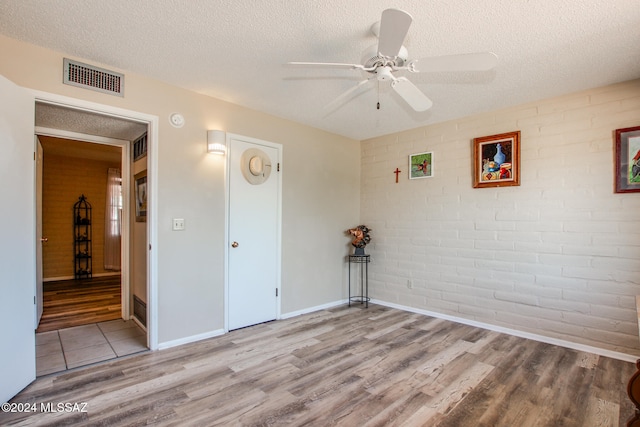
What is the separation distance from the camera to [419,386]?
2.29 metres

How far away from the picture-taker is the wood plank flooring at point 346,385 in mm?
1924

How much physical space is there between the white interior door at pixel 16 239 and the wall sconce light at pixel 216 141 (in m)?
1.32

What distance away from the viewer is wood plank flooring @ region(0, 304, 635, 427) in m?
1.92

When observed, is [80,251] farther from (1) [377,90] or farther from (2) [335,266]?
(1) [377,90]

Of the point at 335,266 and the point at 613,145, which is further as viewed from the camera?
the point at 335,266

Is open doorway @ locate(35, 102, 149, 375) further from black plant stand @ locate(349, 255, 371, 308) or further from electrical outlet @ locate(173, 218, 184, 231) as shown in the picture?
black plant stand @ locate(349, 255, 371, 308)

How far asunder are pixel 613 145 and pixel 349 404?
317 cm

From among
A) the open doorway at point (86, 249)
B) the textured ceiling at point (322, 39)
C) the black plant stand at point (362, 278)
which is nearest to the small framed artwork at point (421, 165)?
the textured ceiling at point (322, 39)

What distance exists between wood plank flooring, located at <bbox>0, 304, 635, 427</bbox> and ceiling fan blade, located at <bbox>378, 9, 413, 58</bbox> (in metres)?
2.17

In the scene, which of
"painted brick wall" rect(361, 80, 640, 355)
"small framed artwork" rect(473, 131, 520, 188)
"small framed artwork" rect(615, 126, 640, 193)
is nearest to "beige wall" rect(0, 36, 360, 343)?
"painted brick wall" rect(361, 80, 640, 355)

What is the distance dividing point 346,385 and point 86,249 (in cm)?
634

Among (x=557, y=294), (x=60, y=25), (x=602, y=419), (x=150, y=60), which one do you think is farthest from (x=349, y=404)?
(x=60, y=25)

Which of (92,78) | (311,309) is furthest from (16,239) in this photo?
(311,309)

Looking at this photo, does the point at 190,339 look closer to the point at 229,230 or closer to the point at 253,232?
the point at 229,230
